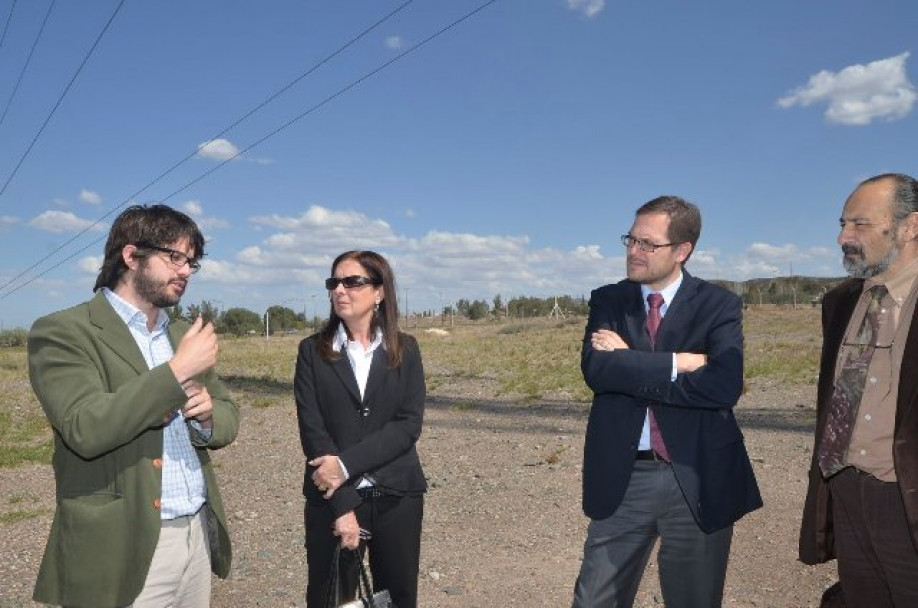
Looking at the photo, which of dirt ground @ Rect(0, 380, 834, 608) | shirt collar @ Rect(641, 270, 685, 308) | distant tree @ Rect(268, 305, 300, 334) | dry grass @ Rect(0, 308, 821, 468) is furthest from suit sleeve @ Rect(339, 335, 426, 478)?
distant tree @ Rect(268, 305, 300, 334)

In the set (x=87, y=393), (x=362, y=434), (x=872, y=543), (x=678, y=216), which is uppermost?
(x=678, y=216)

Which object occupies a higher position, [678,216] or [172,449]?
[678,216]

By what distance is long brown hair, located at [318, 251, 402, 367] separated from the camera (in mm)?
3775

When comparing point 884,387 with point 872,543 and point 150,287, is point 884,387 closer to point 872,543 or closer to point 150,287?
point 872,543

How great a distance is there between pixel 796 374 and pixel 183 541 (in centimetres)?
2060

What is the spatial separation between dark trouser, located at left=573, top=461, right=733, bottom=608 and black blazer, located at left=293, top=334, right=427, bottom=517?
0.86m

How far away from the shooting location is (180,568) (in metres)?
2.90

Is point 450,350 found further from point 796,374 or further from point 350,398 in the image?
point 350,398

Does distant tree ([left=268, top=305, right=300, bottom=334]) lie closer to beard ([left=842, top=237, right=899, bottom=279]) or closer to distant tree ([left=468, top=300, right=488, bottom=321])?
distant tree ([left=468, top=300, right=488, bottom=321])

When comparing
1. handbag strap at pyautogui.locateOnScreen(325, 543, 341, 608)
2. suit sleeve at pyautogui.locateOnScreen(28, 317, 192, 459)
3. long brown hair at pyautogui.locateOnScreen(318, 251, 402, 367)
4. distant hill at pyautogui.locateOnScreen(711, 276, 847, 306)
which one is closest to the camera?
suit sleeve at pyautogui.locateOnScreen(28, 317, 192, 459)

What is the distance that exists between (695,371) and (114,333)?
2244 millimetres

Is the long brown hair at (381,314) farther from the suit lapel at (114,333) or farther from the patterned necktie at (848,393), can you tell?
the patterned necktie at (848,393)

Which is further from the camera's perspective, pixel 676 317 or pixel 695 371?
Answer: pixel 676 317

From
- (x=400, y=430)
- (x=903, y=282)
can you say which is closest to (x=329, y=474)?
(x=400, y=430)
